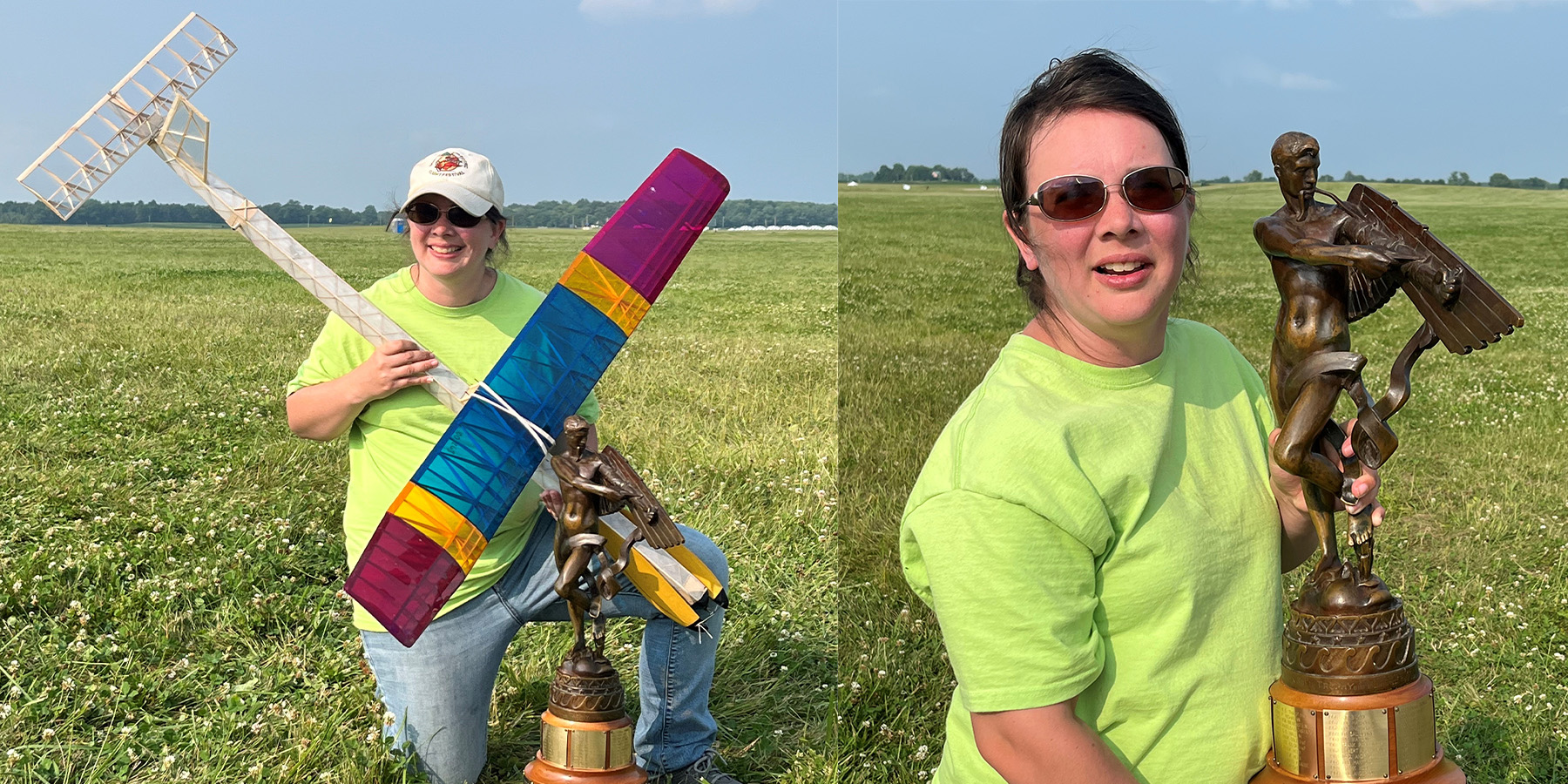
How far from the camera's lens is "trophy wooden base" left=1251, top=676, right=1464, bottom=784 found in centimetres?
176

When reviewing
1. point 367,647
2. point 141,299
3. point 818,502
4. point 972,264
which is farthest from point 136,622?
point 972,264

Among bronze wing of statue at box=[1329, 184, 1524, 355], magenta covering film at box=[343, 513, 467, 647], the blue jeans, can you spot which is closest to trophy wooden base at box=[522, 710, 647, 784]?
magenta covering film at box=[343, 513, 467, 647]

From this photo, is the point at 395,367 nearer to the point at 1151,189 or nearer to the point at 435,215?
the point at 435,215

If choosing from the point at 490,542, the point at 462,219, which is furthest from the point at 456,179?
the point at 490,542

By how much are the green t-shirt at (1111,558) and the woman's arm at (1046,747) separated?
0.03 metres

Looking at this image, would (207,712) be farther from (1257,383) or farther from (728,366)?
(728,366)

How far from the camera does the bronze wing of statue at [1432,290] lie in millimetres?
1784

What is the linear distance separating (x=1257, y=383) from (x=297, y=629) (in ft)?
13.1

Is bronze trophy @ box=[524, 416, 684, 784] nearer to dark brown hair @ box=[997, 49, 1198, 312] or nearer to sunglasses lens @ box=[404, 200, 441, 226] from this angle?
dark brown hair @ box=[997, 49, 1198, 312]

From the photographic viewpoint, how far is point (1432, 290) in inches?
71.4

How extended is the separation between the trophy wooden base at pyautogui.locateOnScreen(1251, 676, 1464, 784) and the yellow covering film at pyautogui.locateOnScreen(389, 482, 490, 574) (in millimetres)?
1817

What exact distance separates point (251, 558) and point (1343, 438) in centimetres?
476

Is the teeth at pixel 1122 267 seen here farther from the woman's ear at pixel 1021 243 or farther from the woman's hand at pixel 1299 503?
the woman's hand at pixel 1299 503

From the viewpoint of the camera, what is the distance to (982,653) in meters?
1.74
